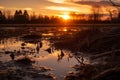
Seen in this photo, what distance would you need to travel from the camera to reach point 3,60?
11.0 meters

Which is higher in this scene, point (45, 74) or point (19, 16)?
point (45, 74)

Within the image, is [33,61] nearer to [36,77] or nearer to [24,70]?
[24,70]

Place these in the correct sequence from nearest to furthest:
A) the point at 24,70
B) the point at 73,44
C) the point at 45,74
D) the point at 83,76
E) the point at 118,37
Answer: the point at 83,76, the point at 45,74, the point at 24,70, the point at 118,37, the point at 73,44

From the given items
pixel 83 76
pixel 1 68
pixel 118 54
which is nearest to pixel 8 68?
pixel 1 68

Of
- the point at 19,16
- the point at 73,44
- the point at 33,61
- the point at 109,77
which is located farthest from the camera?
the point at 19,16

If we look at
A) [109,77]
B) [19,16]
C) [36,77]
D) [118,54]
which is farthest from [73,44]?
[19,16]

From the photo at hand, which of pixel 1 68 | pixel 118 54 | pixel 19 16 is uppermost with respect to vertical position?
pixel 118 54

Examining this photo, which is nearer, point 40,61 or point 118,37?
point 40,61

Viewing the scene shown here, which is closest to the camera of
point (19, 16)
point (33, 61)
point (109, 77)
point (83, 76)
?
point (109, 77)

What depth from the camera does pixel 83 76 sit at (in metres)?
7.67

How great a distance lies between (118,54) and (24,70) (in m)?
3.22

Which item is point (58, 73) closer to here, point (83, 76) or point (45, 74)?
point (45, 74)

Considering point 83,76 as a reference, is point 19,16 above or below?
below

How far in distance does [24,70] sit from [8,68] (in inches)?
26.0
